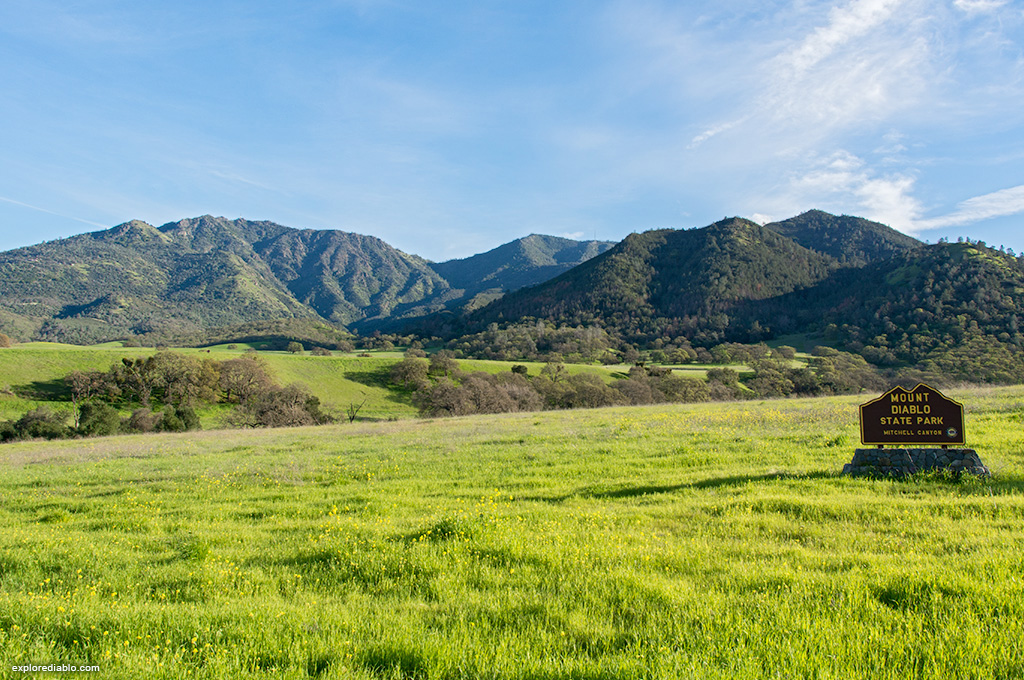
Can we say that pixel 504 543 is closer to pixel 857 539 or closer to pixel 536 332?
pixel 857 539

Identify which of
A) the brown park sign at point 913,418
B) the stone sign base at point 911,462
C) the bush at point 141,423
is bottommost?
the bush at point 141,423

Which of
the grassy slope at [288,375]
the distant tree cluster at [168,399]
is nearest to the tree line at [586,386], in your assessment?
the grassy slope at [288,375]

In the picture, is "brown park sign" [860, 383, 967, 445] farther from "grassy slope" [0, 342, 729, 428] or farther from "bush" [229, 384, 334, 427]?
"grassy slope" [0, 342, 729, 428]

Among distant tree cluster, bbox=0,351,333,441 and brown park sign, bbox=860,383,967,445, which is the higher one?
brown park sign, bbox=860,383,967,445

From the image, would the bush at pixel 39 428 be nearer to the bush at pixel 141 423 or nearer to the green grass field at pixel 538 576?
the bush at pixel 141 423

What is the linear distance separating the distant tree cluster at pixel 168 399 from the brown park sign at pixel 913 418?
162ft

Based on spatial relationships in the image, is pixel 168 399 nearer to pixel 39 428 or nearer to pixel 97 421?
pixel 97 421

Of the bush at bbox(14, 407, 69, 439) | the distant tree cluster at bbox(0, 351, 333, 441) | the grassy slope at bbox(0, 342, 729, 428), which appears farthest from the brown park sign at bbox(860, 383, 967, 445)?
the grassy slope at bbox(0, 342, 729, 428)

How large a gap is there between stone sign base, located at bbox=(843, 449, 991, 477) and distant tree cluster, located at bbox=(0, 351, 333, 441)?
162 feet

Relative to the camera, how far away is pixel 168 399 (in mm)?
63688

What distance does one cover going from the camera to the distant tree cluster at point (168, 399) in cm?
4526

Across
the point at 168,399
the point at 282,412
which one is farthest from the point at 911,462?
the point at 168,399

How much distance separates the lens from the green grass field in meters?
4.13

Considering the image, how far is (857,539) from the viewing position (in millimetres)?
7012
